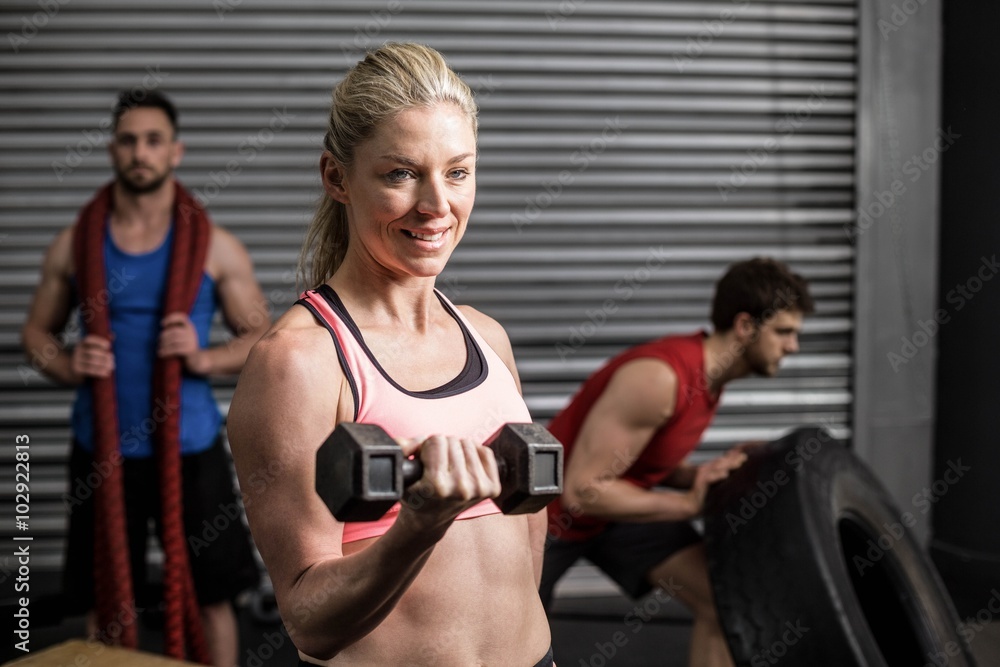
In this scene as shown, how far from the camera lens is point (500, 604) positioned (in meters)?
1.24

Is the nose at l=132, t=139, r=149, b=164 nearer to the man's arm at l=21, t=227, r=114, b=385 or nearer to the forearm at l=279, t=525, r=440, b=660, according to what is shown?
the man's arm at l=21, t=227, r=114, b=385

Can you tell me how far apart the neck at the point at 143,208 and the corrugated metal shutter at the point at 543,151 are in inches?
35.4

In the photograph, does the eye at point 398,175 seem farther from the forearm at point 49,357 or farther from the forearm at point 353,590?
the forearm at point 49,357

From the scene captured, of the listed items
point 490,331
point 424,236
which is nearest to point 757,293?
point 490,331

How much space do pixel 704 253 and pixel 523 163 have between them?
858 mm

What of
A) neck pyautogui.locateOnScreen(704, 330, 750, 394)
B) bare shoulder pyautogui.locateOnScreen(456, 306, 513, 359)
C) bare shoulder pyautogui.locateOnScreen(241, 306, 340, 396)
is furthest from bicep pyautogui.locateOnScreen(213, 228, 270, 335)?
bare shoulder pyautogui.locateOnScreen(241, 306, 340, 396)

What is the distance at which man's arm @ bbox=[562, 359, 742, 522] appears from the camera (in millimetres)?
2436

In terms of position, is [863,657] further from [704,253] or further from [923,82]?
[923,82]

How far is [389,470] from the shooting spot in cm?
90

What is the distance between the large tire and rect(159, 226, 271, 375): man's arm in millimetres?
1394

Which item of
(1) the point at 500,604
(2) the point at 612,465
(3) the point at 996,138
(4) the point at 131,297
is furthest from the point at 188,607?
(3) the point at 996,138

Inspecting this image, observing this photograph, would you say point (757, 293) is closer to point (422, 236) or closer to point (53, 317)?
point (422, 236)

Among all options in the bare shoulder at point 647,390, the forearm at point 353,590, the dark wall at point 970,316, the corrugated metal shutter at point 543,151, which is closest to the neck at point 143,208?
the corrugated metal shutter at point 543,151

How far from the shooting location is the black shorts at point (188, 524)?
2.76 metres
